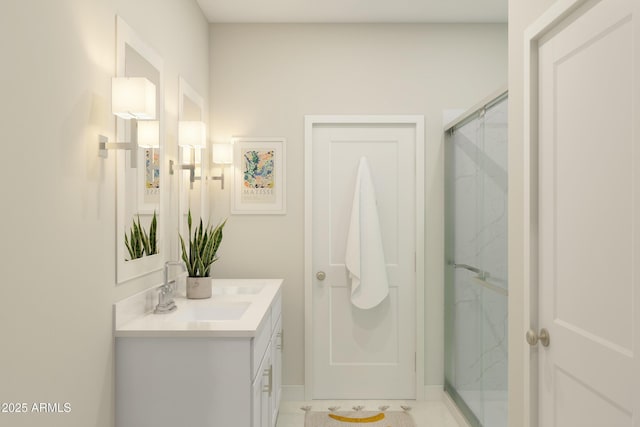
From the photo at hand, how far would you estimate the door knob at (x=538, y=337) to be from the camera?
1626 millimetres

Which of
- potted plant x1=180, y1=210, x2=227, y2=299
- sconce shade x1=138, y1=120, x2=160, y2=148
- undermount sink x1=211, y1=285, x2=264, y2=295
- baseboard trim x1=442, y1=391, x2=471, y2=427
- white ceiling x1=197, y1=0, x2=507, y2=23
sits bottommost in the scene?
baseboard trim x1=442, y1=391, x2=471, y2=427

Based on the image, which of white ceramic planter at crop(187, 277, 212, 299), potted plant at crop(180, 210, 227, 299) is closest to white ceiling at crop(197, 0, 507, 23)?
potted plant at crop(180, 210, 227, 299)

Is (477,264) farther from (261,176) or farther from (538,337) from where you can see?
(261,176)

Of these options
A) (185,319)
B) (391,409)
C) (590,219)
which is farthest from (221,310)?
(590,219)

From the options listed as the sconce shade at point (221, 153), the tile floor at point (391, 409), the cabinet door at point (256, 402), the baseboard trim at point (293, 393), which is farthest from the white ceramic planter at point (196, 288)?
the baseboard trim at point (293, 393)

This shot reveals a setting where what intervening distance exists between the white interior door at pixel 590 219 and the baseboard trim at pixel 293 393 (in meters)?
2.08

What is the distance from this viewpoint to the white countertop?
1.83 meters

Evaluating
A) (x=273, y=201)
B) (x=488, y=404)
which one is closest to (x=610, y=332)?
(x=488, y=404)

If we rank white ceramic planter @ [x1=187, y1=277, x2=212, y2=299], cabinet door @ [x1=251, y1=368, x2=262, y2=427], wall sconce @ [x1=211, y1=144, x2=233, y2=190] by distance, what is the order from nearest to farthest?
cabinet door @ [x1=251, y1=368, x2=262, y2=427] < white ceramic planter @ [x1=187, y1=277, x2=212, y2=299] < wall sconce @ [x1=211, y1=144, x2=233, y2=190]

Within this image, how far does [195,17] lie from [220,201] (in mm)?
1215

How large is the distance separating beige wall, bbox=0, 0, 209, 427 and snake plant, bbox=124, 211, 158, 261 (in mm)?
150

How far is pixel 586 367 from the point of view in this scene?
139cm

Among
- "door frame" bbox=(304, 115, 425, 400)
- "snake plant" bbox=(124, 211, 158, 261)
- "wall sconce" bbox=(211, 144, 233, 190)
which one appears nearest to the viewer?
"snake plant" bbox=(124, 211, 158, 261)

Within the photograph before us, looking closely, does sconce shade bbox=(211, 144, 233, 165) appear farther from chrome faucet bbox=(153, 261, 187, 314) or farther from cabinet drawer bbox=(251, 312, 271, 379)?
cabinet drawer bbox=(251, 312, 271, 379)
